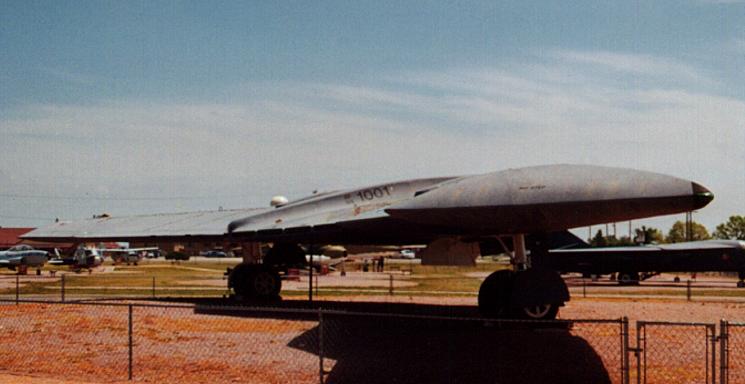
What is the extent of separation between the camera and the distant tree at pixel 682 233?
13560cm

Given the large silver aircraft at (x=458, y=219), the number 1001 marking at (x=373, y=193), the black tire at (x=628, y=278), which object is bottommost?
the black tire at (x=628, y=278)

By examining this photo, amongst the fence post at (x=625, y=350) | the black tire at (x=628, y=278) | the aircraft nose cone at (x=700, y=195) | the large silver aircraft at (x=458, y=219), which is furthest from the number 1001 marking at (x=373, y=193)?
the black tire at (x=628, y=278)

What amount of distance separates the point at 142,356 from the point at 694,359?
340 inches

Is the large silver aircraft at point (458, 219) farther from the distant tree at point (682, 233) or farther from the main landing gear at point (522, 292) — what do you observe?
the distant tree at point (682, 233)

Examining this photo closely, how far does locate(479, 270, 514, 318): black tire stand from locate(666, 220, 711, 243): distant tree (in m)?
125

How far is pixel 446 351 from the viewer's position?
41.5ft

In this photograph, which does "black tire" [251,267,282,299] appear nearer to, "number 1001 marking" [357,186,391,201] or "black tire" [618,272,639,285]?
"number 1001 marking" [357,186,391,201]

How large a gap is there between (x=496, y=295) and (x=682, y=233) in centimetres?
14173

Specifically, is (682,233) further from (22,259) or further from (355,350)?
(355,350)

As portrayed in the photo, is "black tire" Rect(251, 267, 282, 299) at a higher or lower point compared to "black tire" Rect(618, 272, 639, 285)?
higher

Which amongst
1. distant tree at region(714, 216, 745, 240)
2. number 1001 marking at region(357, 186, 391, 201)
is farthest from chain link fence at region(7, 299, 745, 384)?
distant tree at region(714, 216, 745, 240)

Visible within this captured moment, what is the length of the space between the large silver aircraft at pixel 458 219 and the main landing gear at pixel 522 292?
18 millimetres

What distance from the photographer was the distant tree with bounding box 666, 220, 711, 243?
445 ft

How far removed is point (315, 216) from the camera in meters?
19.5
